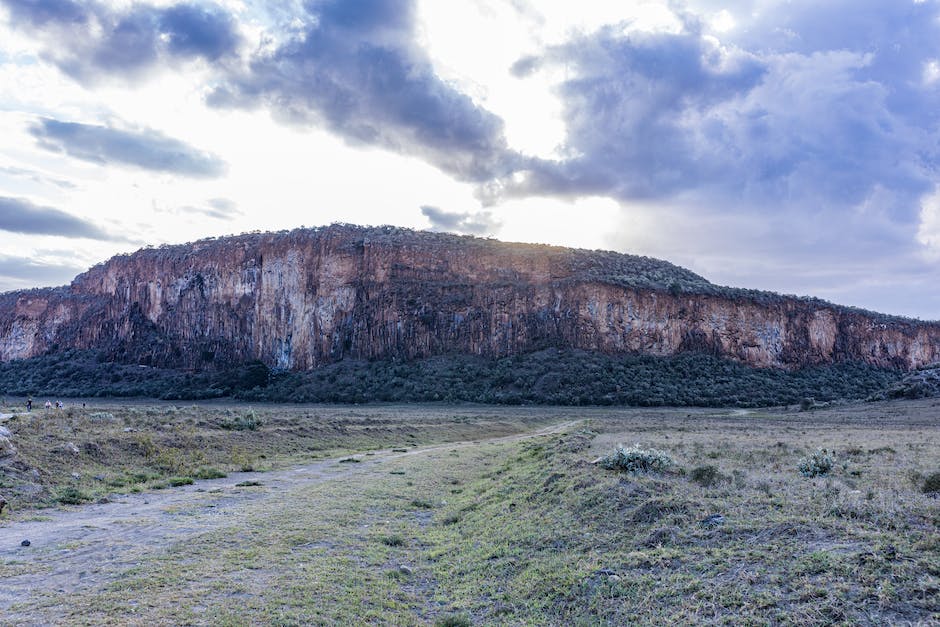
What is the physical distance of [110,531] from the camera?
1191cm

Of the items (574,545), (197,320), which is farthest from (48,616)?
(197,320)

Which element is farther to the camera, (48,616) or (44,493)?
(44,493)

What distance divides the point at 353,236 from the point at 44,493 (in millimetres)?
79797

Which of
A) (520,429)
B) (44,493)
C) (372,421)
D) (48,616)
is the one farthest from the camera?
(520,429)

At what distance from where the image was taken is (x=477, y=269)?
89562 mm

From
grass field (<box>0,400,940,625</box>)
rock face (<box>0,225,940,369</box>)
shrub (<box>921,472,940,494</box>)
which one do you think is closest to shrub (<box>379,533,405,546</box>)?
grass field (<box>0,400,940,625</box>)

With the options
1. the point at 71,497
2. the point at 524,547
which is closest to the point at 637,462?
the point at 524,547

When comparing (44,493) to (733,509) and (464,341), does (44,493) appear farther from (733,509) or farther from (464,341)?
(464,341)

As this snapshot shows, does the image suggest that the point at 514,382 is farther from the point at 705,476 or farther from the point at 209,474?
the point at 705,476

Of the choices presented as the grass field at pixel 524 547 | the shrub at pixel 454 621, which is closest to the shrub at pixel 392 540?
the grass field at pixel 524 547

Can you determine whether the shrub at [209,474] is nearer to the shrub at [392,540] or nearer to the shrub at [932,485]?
the shrub at [392,540]

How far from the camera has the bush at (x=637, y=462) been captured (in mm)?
13317

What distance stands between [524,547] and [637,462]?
14.7ft

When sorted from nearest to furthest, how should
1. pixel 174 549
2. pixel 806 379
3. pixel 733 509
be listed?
1. pixel 733 509
2. pixel 174 549
3. pixel 806 379
